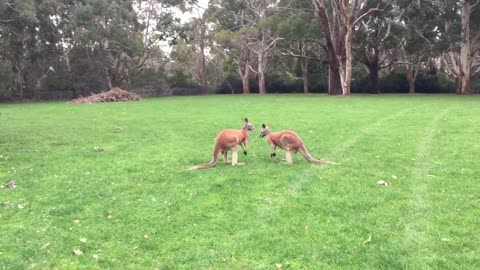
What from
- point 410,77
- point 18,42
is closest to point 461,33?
point 410,77

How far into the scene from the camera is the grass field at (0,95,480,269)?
5742 millimetres

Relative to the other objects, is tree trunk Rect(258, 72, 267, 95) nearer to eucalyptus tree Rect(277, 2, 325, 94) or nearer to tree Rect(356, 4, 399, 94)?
A: eucalyptus tree Rect(277, 2, 325, 94)

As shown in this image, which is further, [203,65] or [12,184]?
[203,65]

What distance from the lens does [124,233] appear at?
21.6 ft

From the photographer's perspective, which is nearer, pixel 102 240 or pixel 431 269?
pixel 431 269

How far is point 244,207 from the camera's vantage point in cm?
751

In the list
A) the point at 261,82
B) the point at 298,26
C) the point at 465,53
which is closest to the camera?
the point at 465,53

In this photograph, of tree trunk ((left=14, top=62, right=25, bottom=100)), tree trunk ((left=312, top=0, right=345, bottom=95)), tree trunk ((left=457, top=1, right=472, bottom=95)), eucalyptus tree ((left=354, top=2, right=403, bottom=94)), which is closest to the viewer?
tree trunk ((left=457, top=1, right=472, bottom=95))

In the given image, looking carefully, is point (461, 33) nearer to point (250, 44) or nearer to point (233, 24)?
point (250, 44)

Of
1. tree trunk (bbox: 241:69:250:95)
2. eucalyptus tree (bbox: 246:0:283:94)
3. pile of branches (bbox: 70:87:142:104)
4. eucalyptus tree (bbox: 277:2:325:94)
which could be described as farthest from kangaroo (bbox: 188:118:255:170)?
tree trunk (bbox: 241:69:250:95)

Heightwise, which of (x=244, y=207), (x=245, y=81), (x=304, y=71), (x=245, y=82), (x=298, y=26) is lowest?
(x=244, y=207)

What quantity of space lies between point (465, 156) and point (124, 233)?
27.0ft

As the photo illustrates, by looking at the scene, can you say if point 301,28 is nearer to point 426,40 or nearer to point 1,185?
point 426,40

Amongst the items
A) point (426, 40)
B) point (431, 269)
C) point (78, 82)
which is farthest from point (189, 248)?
point (78, 82)
